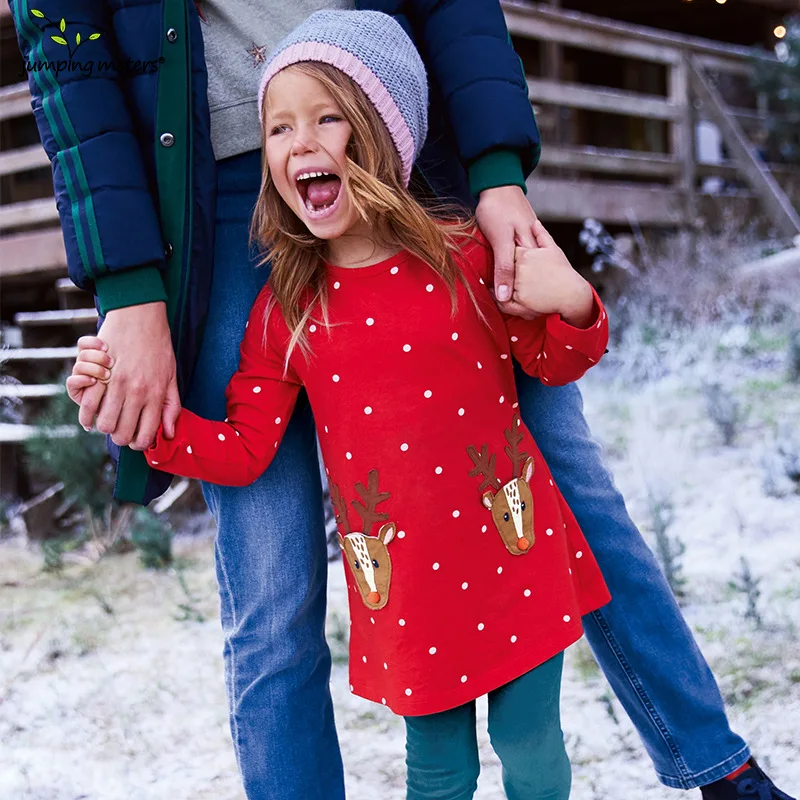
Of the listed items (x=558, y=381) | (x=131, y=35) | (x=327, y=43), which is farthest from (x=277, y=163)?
(x=558, y=381)

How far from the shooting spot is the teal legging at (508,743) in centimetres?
148

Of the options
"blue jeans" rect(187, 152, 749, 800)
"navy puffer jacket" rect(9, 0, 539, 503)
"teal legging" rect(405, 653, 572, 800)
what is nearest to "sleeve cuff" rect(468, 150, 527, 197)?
"navy puffer jacket" rect(9, 0, 539, 503)

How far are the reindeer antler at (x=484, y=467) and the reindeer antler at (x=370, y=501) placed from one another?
0.14m

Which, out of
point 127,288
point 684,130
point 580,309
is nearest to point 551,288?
point 580,309

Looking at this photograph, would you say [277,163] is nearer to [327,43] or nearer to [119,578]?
[327,43]

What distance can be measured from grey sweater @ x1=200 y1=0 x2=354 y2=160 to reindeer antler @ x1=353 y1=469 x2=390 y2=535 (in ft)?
1.89

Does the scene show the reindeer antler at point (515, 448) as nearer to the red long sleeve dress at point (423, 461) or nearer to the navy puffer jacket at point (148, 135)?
the red long sleeve dress at point (423, 461)

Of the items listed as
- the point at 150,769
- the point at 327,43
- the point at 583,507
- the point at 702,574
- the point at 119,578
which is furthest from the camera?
the point at 119,578

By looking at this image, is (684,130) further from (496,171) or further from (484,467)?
(484,467)

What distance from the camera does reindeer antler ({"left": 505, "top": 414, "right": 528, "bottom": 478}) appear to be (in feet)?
4.94

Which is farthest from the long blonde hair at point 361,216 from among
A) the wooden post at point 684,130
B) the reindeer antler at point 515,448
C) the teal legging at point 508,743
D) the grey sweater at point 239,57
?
the wooden post at point 684,130

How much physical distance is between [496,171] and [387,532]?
0.57 m

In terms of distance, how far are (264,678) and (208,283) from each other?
62 cm

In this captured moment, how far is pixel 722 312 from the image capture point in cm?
646
